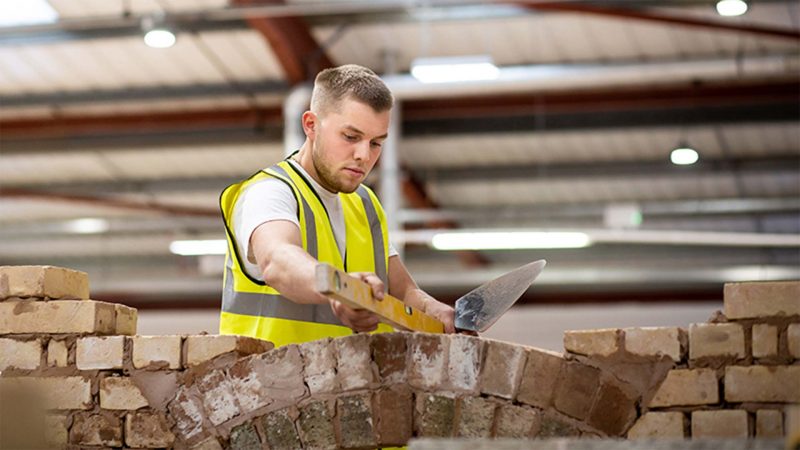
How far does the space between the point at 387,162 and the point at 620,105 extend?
270 cm

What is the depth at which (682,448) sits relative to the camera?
3.16 meters

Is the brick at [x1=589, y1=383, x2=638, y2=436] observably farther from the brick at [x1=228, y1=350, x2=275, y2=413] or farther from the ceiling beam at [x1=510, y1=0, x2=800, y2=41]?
the ceiling beam at [x1=510, y1=0, x2=800, y2=41]

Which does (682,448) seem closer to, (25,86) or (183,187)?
(25,86)

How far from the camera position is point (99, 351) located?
4.75 metres

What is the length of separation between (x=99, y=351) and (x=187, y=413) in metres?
0.47

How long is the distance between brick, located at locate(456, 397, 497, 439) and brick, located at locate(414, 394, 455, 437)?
34 millimetres

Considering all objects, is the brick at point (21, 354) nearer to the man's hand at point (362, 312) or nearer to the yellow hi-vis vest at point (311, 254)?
the yellow hi-vis vest at point (311, 254)

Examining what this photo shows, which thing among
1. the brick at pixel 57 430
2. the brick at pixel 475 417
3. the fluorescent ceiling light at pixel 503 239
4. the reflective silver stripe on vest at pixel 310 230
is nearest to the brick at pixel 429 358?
the brick at pixel 475 417

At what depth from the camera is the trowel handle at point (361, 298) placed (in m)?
3.51

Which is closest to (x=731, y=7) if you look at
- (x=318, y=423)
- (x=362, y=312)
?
(x=318, y=423)

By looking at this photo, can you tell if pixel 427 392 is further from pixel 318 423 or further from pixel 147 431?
pixel 147 431

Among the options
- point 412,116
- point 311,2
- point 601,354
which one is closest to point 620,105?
point 412,116

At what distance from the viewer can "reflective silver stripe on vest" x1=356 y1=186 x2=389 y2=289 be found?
4801 mm

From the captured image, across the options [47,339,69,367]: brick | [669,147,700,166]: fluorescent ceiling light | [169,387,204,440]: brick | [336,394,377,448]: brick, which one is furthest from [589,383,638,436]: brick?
[669,147,700,166]: fluorescent ceiling light
